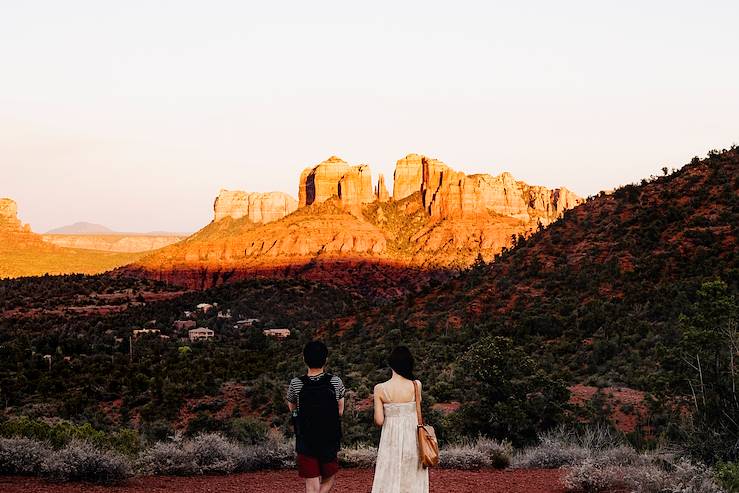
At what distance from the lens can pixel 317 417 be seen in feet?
22.0

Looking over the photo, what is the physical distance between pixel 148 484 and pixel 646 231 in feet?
91.7

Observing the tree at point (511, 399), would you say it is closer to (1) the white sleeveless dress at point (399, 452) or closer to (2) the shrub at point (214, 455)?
(2) the shrub at point (214, 455)

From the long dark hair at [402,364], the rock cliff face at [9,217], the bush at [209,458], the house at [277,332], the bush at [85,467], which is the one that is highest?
the rock cliff face at [9,217]

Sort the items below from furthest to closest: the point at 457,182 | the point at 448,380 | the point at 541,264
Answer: the point at 457,182, the point at 541,264, the point at 448,380

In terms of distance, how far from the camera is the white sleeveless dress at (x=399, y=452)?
21.5 ft

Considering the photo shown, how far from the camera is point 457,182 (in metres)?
122

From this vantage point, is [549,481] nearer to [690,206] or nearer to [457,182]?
[690,206]

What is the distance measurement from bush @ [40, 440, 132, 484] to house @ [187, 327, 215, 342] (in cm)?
4649

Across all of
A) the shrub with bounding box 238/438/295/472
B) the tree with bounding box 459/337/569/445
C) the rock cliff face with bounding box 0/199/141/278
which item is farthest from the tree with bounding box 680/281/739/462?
the rock cliff face with bounding box 0/199/141/278

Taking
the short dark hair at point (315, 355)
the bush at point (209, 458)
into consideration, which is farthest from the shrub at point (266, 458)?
the short dark hair at point (315, 355)

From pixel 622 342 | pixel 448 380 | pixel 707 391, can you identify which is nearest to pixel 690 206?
pixel 622 342

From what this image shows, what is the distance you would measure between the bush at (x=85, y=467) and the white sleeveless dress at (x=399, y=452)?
4980 millimetres

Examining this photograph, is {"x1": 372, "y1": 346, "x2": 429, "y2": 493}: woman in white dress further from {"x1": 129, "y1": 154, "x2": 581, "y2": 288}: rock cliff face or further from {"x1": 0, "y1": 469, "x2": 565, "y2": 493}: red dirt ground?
{"x1": 129, "y1": 154, "x2": 581, "y2": 288}: rock cliff face

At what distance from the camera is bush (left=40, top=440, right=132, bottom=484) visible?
32.6ft
